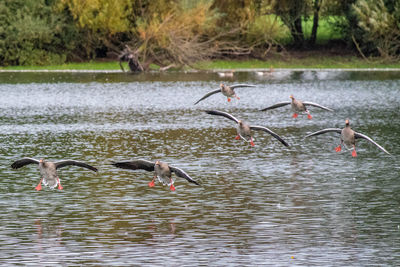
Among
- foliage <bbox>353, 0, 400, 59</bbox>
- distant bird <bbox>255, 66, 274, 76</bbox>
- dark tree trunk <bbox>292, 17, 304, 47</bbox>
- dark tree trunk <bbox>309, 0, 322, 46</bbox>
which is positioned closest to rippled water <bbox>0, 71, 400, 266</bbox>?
foliage <bbox>353, 0, 400, 59</bbox>

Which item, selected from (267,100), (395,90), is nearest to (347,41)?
(395,90)

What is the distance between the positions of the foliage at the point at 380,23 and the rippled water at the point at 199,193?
25.1 metres

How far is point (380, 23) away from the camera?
7756cm

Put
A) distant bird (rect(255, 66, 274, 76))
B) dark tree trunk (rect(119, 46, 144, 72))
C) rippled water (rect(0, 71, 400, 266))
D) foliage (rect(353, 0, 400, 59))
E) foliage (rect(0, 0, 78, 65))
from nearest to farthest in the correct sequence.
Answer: rippled water (rect(0, 71, 400, 266))
dark tree trunk (rect(119, 46, 144, 72))
foliage (rect(353, 0, 400, 59))
distant bird (rect(255, 66, 274, 76))
foliage (rect(0, 0, 78, 65))

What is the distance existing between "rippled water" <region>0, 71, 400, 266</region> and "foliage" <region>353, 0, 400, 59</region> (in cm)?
2514

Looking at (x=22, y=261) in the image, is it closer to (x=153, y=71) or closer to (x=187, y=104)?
(x=187, y=104)

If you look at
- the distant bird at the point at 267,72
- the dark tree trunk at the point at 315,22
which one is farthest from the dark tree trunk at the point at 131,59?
the dark tree trunk at the point at 315,22

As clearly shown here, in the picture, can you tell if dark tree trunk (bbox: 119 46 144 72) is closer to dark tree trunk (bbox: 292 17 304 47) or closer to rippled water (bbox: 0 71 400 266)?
dark tree trunk (bbox: 292 17 304 47)

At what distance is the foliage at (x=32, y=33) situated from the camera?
8456 cm

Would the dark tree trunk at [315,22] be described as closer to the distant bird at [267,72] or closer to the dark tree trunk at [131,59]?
the distant bird at [267,72]

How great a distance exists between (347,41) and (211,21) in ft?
52.1

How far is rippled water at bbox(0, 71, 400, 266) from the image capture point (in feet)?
62.0

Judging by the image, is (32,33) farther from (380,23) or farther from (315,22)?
(380,23)

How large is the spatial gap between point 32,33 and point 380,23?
30.9 meters
